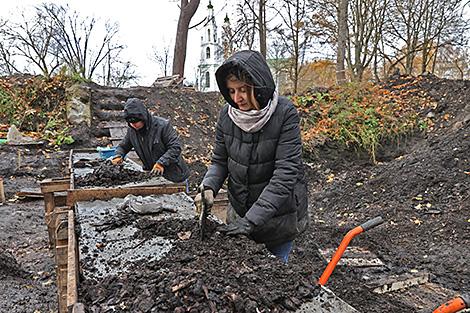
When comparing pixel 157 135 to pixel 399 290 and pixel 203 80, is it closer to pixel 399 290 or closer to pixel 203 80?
pixel 399 290

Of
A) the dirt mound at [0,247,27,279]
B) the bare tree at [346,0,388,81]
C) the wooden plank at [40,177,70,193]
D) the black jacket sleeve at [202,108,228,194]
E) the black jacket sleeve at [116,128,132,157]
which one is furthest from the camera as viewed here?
the bare tree at [346,0,388,81]

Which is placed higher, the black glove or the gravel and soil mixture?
the black glove

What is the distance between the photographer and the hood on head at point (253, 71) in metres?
2.14

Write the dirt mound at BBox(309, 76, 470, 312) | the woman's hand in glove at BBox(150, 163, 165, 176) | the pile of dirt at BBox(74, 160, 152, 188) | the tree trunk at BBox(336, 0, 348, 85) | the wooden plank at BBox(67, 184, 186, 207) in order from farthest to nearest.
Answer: the tree trunk at BBox(336, 0, 348, 85)
the dirt mound at BBox(309, 76, 470, 312)
the woman's hand in glove at BBox(150, 163, 165, 176)
the pile of dirt at BBox(74, 160, 152, 188)
the wooden plank at BBox(67, 184, 186, 207)

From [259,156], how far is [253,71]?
499mm

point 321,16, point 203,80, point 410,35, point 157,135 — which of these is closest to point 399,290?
point 157,135

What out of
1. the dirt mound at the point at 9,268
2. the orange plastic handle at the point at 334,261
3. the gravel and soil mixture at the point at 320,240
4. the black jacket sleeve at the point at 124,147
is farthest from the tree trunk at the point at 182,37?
the orange plastic handle at the point at 334,261

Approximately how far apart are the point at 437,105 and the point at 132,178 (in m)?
8.94

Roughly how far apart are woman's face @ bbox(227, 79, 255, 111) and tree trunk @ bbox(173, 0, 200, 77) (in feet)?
45.1

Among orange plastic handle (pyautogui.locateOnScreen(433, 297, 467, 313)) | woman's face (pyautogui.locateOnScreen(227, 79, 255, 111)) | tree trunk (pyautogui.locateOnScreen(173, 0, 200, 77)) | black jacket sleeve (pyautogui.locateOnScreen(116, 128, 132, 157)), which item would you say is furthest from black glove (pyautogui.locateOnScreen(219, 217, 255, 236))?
tree trunk (pyautogui.locateOnScreen(173, 0, 200, 77))

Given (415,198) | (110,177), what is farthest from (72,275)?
(415,198)

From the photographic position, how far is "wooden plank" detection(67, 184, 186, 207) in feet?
10.2

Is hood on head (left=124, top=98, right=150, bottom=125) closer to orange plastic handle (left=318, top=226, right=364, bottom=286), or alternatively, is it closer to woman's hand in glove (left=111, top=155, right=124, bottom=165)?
woman's hand in glove (left=111, top=155, right=124, bottom=165)

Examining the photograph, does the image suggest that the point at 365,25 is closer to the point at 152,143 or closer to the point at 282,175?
the point at 152,143
